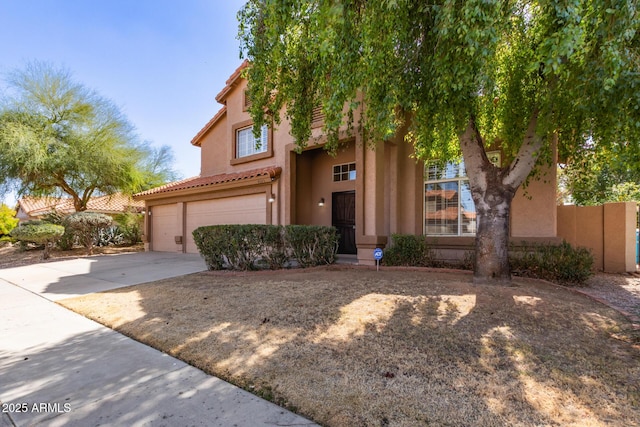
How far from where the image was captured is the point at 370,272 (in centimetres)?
805

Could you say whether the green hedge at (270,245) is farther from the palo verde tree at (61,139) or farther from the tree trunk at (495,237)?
the palo verde tree at (61,139)

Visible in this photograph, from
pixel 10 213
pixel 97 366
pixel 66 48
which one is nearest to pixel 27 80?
pixel 66 48

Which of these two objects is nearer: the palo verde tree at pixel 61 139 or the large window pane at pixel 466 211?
the large window pane at pixel 466 211

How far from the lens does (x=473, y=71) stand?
4.80 meters

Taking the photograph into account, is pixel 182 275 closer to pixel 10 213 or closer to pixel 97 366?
pixel 97 366

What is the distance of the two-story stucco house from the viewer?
925 centimetres

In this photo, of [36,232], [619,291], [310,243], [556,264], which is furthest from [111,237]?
[619,291]

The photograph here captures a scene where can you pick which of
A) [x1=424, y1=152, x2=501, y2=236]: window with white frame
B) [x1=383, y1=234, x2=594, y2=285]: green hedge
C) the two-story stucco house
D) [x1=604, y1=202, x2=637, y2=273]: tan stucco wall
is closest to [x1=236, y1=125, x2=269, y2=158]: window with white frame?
the two-story stucco house

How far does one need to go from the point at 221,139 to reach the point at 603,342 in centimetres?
1470

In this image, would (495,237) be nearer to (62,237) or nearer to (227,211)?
(227,211)

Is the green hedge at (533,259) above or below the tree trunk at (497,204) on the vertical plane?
below

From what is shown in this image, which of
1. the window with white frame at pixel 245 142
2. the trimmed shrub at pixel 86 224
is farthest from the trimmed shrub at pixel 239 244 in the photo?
the trimmed shrub at pixel 86 224

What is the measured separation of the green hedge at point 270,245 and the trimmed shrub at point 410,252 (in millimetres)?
1645

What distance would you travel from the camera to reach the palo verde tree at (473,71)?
4.34 meters
